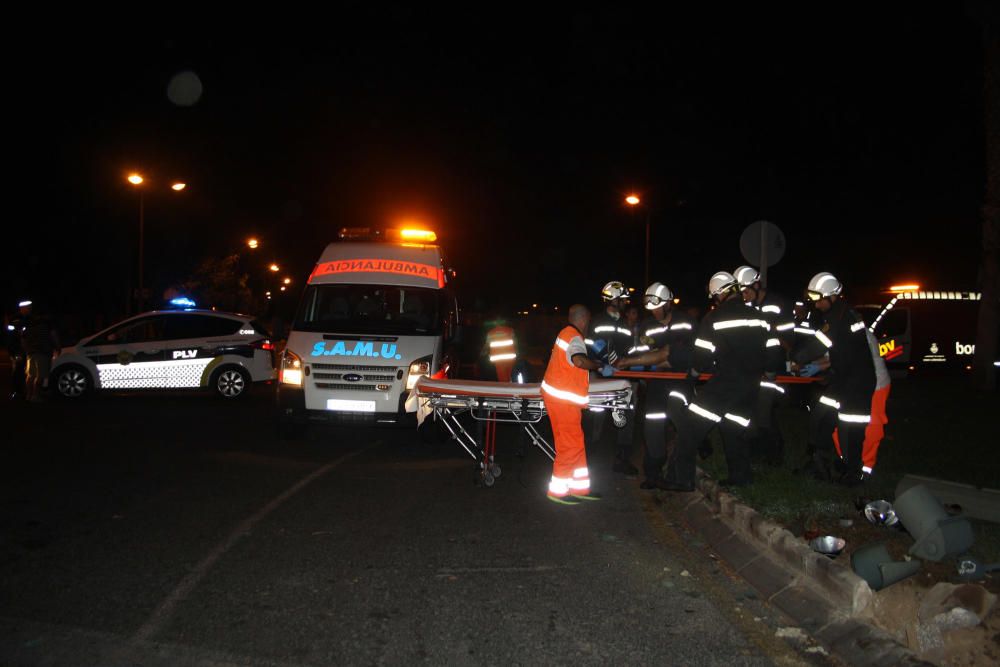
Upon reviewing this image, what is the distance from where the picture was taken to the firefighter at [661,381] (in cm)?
848

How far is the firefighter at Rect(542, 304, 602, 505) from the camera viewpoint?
7965mm

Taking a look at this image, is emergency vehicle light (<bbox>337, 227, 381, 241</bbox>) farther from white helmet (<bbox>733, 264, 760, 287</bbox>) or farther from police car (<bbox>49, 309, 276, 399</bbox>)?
white helmet (<bbox>733, 264, 760, 287</bbox>)

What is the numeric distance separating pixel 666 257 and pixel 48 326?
126ft

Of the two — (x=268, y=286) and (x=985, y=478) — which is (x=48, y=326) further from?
(x=268, y=286)

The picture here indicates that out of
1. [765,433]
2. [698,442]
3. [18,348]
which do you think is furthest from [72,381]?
[698,442]

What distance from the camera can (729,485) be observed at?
7781 millimetres

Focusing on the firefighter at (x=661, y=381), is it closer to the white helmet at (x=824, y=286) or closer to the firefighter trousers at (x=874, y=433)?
the white helmet at (x=824, y=286)

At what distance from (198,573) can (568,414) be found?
346cm

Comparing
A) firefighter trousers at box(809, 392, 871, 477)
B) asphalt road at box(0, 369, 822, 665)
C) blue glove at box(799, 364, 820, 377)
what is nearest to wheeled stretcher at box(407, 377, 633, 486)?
asphalt road at box(0, 369, 822, 665)

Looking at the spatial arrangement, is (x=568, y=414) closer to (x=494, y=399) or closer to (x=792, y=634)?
(x=494, y=399)

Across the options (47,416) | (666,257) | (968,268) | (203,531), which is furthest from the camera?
(666,257)

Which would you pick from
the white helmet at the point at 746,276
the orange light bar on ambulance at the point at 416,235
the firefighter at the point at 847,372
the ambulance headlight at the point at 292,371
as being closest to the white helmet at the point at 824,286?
the firefighter at the point at 847,372

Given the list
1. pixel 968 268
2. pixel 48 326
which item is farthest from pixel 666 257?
pixel 48 326

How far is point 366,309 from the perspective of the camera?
12.4 meters
